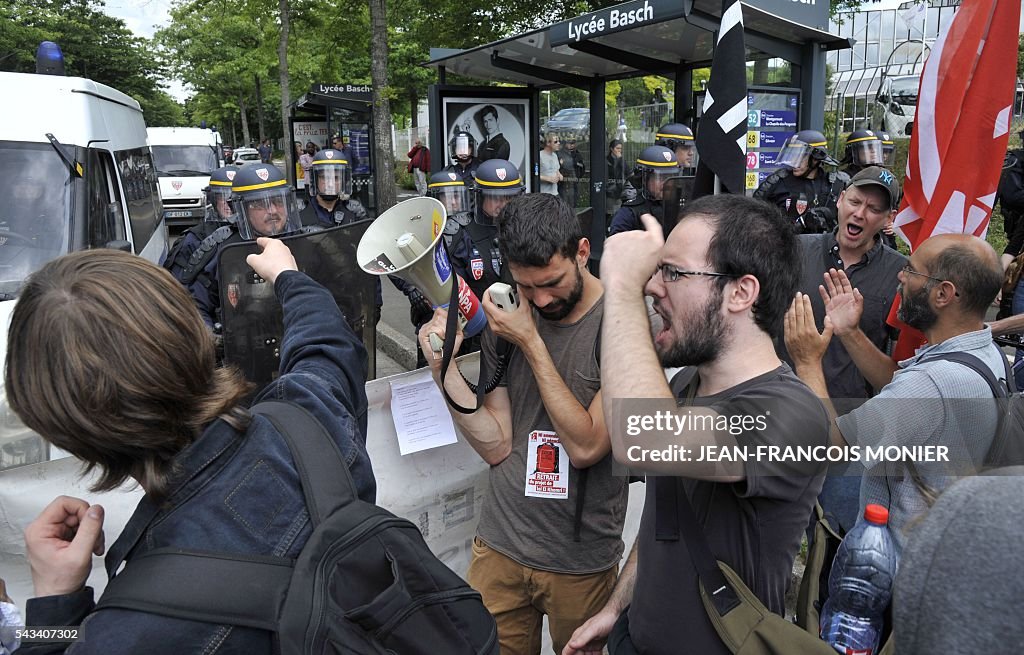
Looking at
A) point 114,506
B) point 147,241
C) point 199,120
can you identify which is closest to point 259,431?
point 114,506

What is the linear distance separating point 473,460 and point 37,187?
3816 mm

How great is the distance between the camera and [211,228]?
18.2 feet

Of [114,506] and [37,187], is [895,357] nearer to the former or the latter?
[114,506]

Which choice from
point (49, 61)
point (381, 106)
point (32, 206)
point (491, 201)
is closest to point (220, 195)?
point (32, 206)

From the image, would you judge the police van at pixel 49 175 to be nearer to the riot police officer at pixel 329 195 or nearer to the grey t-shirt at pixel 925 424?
the riot police officer at pixel 329 195

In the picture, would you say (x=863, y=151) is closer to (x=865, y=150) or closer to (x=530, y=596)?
(x=865, y=150)

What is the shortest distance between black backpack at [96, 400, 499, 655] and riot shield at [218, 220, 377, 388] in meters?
1.57

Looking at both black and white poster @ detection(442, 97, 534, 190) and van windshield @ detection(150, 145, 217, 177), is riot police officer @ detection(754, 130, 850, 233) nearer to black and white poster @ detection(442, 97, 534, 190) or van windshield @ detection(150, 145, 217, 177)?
black and white poster @ detection(442, 97, 534, 190)

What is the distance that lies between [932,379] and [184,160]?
63.5 ft

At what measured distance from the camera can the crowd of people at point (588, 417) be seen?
1173mm

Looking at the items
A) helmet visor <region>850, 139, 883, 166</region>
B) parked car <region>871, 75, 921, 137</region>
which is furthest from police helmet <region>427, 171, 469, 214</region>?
parked car <region>871, 75, 921, 137</region>

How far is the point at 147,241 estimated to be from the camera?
6.89m

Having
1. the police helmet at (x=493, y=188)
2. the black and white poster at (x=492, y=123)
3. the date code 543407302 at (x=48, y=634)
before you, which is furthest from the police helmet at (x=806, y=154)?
the date code 543407302 at (x=48, y=634)

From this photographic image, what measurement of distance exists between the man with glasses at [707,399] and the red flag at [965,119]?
1502 millimetres
